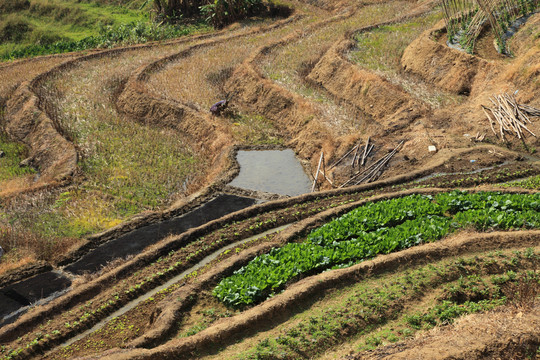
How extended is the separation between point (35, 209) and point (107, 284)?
5.25 metres

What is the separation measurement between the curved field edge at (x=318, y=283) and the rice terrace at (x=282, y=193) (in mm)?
37

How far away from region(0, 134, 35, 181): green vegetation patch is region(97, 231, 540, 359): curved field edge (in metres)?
12.7

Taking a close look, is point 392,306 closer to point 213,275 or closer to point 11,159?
point 213,275

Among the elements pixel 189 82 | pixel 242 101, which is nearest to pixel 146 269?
pixel 242 101

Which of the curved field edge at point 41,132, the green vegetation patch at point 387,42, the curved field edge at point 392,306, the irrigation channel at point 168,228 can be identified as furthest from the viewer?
the green vegetation patch at point 387,42

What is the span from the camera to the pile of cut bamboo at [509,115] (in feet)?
53.6

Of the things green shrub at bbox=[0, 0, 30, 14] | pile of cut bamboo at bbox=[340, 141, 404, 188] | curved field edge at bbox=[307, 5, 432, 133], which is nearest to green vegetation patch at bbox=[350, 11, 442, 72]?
curved field edge at bbox=[307, 5, 432, 133]

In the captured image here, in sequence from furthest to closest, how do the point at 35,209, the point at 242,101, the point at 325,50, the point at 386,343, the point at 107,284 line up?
the point at 325,50, the point at 242,101, the point at 35,209, the point at 107,284, the point at 386,343

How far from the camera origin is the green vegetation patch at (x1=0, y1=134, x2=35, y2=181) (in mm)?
19203

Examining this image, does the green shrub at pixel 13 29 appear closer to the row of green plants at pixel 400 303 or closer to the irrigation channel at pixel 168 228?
the irrigation channel at pixel 168 228

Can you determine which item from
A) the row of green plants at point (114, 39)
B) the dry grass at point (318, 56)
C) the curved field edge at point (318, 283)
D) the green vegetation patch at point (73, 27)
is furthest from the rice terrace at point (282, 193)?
the green vegetation patch at point (73, 27)

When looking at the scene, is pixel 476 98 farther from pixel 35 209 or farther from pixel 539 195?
pixel 35 209

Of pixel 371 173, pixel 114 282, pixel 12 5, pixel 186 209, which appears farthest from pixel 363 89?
pixel 12 5

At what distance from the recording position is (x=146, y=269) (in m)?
12.2
